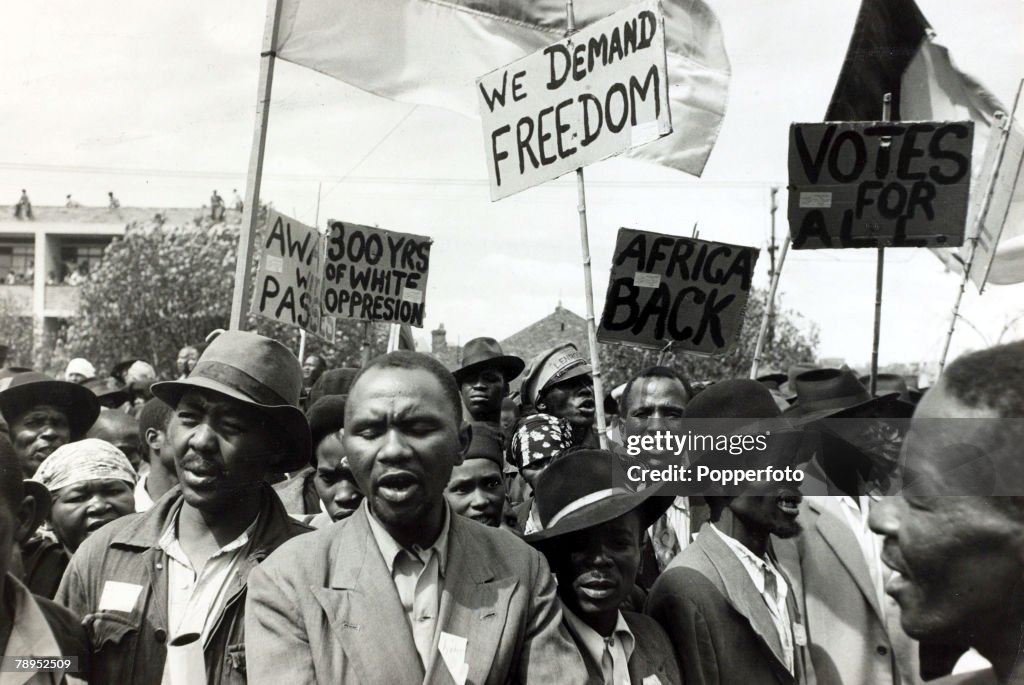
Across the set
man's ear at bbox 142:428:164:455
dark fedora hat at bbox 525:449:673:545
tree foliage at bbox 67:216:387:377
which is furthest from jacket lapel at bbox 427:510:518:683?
tree foliage at bbox 67:216:387:377

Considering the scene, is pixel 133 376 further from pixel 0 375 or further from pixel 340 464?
pixel 340 464

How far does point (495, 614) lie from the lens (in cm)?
281

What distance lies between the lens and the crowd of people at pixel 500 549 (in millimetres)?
1852

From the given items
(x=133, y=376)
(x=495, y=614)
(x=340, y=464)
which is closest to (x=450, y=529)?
(x=495, y=614)

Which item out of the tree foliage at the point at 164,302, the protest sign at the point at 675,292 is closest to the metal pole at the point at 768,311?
the protest sign at the point at 675,292

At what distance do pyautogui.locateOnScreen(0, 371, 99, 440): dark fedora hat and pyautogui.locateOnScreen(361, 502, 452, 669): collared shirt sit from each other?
10.8ft

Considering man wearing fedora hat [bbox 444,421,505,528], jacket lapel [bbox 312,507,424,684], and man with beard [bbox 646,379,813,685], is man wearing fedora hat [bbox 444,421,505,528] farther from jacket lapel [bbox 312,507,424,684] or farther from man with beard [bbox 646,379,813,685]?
jacket lapel [bbox 312,507,424,684]

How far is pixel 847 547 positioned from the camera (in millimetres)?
4055

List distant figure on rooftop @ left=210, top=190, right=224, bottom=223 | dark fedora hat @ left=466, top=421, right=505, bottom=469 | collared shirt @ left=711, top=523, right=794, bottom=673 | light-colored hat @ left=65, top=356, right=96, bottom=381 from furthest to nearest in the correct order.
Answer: distant figure on rooftop @ left=210, top=190, right=224, bottom=223 → light-colored hat @ left=65, top=356, right=96, bottom=381 → dark fedora hat @ left=466, top=421, right=505, bottom=469 → collared shirt @ left=711, top=523, right=794, bottom=673

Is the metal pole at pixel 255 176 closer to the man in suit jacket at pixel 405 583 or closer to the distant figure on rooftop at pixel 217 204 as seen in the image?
the man in suit jacket at pixel 405 583

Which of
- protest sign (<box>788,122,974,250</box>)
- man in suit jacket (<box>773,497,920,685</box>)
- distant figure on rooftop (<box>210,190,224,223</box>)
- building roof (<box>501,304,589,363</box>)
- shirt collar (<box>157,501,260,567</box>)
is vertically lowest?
man in suit jacket (<box>773,497,920,685</box>)

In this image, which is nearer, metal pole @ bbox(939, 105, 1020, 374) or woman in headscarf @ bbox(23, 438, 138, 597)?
woman in headscarf @ bbox(23, 438, 138, 597)

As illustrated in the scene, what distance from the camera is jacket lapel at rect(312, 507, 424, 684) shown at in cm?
265

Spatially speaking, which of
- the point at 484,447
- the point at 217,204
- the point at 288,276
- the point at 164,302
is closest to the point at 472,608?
the point at 484,447
